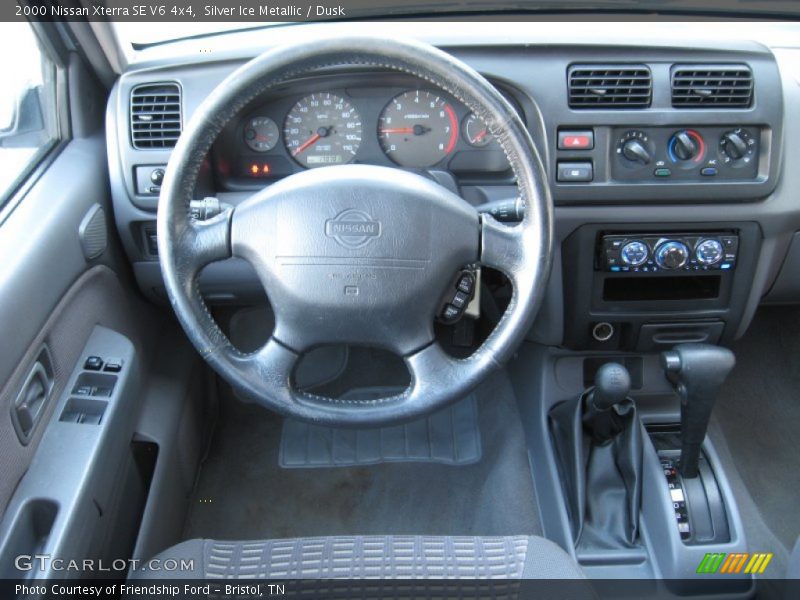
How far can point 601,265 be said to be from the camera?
5.52 ft

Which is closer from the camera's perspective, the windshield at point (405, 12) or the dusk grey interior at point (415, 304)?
the dusk grey interior at point (415, 304)

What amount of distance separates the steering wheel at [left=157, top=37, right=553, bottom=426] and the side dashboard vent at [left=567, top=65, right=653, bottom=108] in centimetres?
56

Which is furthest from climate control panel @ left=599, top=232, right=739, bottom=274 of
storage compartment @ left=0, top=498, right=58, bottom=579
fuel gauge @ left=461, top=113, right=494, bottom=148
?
storage compartment @ left=0, top=498, right=58, bottom=579

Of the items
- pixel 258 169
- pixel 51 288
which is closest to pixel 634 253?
pixel 258 169

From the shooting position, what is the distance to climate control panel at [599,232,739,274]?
1636 mm

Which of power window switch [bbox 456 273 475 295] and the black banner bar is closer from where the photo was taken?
power window switch [bbox 456 273 475 295]

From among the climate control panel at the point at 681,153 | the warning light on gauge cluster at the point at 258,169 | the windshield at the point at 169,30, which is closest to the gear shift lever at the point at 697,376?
the climate control panel at the point at 681,153

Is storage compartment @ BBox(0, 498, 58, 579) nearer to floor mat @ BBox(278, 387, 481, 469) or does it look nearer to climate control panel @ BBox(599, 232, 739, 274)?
floor mat @ BBox(278, 387, 481, 469)

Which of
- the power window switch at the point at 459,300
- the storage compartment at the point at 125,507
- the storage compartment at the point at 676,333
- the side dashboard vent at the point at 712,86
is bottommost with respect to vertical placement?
the storage compartment at the point at 125,507

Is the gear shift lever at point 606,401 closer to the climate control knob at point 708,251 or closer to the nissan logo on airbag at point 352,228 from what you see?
the climate control knob at point 708,251

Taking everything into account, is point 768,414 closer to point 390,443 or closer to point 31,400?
point 390,443

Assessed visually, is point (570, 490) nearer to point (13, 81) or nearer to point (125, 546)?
point (125, 546)

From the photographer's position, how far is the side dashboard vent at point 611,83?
5.13ft

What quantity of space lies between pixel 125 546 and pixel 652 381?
136 cm
